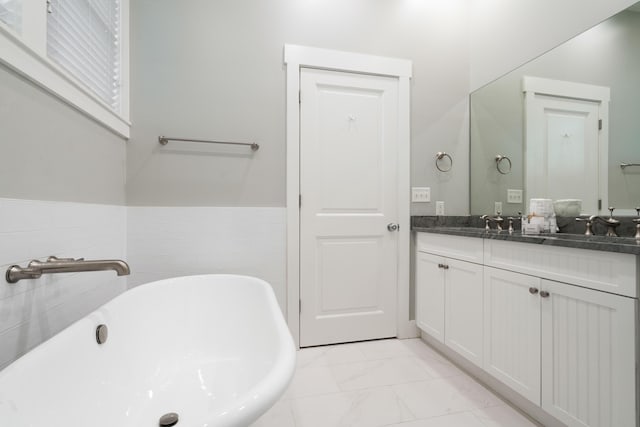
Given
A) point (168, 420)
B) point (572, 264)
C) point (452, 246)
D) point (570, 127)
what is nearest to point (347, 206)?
point (452, 246)

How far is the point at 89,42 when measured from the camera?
1.33 m

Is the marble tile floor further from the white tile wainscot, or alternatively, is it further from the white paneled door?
the white tile wainscot

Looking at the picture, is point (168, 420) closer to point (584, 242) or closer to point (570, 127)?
point (584, 242)

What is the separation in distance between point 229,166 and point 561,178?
204 centimetres

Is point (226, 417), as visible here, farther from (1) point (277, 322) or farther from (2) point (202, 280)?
(2) point (202, 280)

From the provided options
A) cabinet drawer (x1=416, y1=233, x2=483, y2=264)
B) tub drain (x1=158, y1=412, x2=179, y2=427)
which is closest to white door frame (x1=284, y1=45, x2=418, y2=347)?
cabinet drawer (x1=416, y1=233, x2=483, y2=264)

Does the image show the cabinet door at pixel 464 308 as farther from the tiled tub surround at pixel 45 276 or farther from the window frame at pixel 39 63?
the window frame at pixel 39 63

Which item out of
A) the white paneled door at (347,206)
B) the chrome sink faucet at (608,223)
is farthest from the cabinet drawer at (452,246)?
the chrome sink faucet at (608,223)

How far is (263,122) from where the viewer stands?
6.20ft

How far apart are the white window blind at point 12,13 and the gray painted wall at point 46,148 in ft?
0.52

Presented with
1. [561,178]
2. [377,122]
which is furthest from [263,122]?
[561,178]

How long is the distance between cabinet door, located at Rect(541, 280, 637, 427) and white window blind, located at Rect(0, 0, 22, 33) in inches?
83.9

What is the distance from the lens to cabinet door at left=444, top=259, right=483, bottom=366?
150 cm

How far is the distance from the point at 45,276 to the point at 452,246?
1951mm
